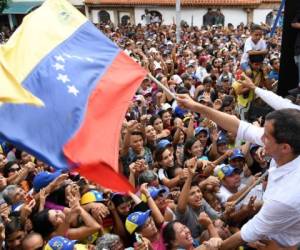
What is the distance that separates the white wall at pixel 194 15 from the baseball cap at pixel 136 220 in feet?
81.7

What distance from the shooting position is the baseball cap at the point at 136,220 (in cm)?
356

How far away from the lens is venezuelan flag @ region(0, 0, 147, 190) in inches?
110

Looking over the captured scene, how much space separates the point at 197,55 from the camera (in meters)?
13.2

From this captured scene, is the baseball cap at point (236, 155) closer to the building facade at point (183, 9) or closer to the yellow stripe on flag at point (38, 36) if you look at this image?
the yellow stripe on flag at point (38, 36)

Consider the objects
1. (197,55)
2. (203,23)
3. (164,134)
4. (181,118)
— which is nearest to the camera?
(164,134)

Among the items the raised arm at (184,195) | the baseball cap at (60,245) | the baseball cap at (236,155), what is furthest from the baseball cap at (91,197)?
the baseball cap at (236,155)

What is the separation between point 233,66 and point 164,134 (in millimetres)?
4836

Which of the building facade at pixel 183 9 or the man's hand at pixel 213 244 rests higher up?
the man's hand at pixel 213 244

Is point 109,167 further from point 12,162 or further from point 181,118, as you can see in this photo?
point 181,118

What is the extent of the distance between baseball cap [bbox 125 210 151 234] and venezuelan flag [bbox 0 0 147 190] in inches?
30.7

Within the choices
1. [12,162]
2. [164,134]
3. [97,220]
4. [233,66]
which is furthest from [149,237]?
[233,66]

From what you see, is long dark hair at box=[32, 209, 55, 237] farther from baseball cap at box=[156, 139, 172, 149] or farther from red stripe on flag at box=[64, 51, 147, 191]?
baseball cap at box=[156, 139, 172, 149]

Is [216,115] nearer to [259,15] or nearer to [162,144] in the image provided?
[162,144]

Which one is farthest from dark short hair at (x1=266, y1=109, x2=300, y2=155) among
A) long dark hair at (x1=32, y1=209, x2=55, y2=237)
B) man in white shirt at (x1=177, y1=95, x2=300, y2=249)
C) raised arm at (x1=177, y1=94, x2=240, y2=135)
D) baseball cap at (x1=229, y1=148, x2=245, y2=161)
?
baseball cap at (x1=229, y1=148, x2=245, y2=161)
